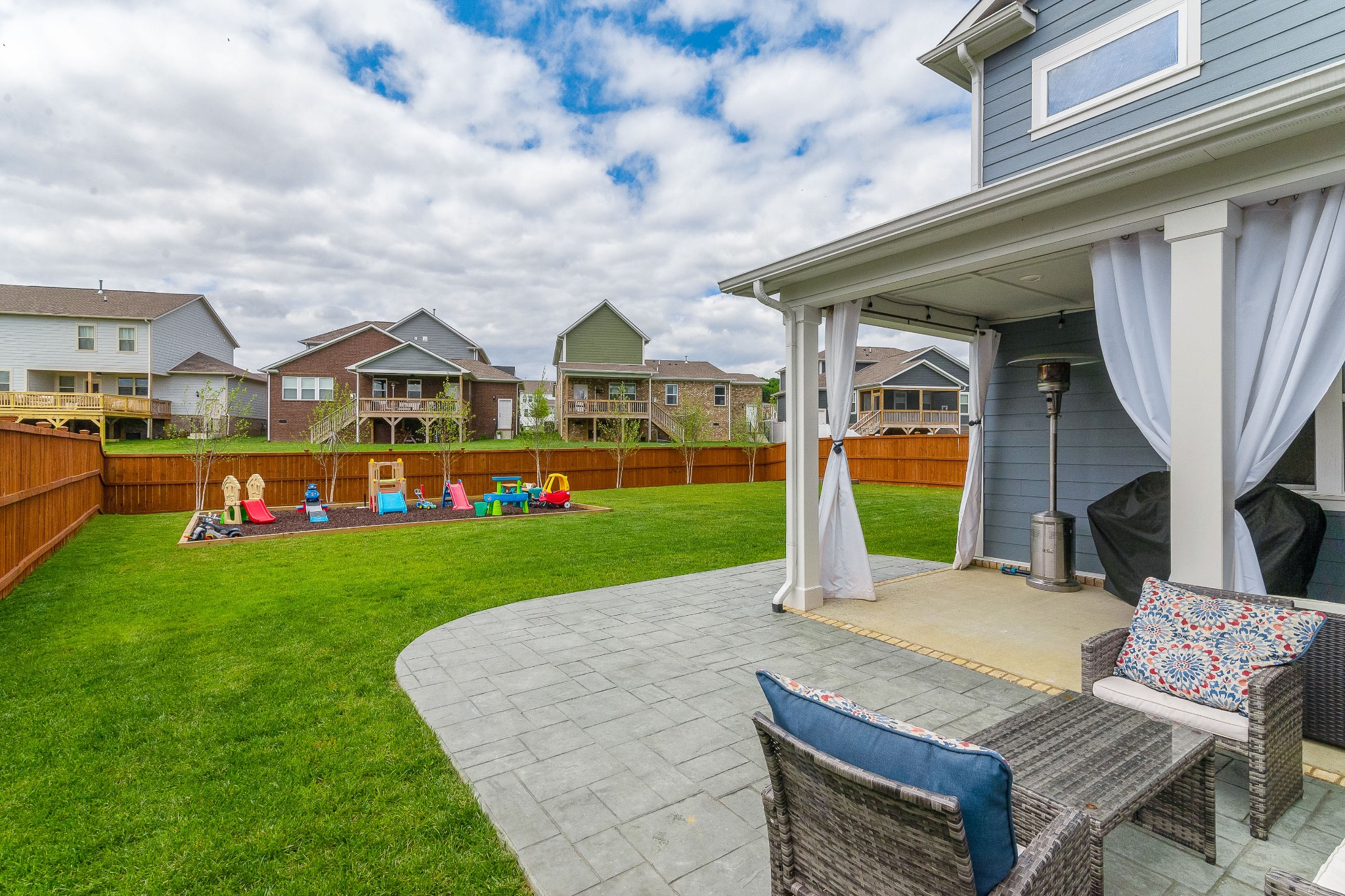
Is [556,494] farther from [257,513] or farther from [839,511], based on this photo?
[839,511]

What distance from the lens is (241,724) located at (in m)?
3.24

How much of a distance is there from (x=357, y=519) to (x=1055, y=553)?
11092 mm

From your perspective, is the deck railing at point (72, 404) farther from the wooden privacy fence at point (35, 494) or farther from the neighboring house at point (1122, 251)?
the neighboring house at point (1122, 251)

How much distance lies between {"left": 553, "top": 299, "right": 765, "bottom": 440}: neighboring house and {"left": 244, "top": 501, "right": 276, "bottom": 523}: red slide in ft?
50.5

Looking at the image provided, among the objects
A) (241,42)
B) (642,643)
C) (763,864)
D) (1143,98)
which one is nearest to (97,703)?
(642,643)

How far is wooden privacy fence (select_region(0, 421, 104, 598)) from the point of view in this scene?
5727mm

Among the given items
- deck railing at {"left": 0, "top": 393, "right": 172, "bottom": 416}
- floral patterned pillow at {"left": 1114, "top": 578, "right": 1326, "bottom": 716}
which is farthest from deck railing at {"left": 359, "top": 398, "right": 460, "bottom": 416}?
floral patterned pillow at {"left": 1114, "top": 578, "right": 1326, "bottom": 716}

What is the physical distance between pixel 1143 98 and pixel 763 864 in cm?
709

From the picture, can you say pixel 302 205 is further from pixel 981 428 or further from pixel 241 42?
pixel 981 428

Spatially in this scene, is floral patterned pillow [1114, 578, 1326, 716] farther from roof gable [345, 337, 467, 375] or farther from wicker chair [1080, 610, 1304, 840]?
roof gable [345, 337, 467, 375]

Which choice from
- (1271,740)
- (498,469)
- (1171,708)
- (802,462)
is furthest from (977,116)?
(498,469)

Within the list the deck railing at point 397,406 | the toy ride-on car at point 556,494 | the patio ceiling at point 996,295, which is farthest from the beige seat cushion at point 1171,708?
the deck railing at point 397,406

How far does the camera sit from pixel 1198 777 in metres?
2.14

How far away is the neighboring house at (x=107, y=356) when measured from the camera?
22.4m
